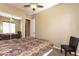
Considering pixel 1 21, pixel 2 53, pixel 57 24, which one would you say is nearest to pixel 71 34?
pixel 57 24

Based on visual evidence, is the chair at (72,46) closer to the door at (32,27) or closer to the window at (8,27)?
the door at (32,27)

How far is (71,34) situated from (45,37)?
0.46 metres

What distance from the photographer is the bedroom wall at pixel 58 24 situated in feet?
5.37

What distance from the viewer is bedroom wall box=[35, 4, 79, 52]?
1.64m

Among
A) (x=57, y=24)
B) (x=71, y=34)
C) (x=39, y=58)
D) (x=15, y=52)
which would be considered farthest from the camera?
(x=57, y=24)

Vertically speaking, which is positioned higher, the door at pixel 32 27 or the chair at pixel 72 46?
the door at pixel 32 27

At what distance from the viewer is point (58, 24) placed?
174 centimetres

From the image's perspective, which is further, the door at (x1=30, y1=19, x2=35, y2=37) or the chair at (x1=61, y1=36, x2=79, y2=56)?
the door at (x1=30, y1=19, x2=35, y2=37)

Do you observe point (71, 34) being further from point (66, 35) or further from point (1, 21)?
point (1, 21)

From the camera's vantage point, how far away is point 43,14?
1751 millimetres

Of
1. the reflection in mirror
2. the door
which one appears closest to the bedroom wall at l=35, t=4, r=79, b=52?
the door

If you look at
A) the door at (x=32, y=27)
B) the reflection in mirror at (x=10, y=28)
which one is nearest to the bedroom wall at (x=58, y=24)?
the door at (x=32, y=27)

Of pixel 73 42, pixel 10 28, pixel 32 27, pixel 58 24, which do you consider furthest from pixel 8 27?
pixel 73 42

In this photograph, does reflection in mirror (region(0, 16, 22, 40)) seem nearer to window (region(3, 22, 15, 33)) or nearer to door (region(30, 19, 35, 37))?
window (region(3, 22, 15, 33))
